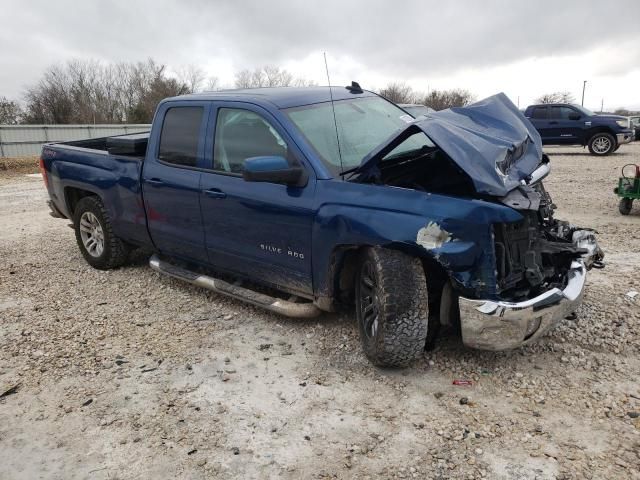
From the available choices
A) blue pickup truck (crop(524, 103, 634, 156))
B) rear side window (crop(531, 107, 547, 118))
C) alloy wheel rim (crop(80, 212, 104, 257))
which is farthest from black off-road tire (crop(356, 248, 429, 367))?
rear side window (crop(531, 107, 547, 118))

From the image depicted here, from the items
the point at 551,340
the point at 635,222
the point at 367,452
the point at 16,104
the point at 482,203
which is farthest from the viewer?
the point at 16,104

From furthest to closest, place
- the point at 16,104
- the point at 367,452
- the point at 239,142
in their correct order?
the point at 16,104
the point at 239,142
the point at 367,452

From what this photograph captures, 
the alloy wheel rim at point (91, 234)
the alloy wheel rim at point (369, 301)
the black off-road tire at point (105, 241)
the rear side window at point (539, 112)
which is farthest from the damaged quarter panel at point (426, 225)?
the rear side window at point (539, 112)

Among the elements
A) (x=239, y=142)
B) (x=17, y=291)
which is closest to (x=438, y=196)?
(x=239, y=142)

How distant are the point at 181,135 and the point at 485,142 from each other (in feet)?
8.38

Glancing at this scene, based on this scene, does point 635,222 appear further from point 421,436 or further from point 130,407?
point 130,407

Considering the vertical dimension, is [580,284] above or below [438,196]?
below

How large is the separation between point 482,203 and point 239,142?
1.99m

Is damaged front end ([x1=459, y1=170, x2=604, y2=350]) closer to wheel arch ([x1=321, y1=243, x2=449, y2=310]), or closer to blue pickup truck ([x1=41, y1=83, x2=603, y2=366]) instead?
blue pickup truck ([x1=41, y1=83, x2=603, y2=366])

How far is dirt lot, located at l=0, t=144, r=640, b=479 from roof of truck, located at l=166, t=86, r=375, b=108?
5.74 feet

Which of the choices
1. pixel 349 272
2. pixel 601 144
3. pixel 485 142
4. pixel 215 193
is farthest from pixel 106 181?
pixel 601 144

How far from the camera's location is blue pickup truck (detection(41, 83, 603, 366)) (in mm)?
3074

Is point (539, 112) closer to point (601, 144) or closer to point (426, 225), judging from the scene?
point (601, 144)

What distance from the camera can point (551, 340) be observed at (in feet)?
12.3
